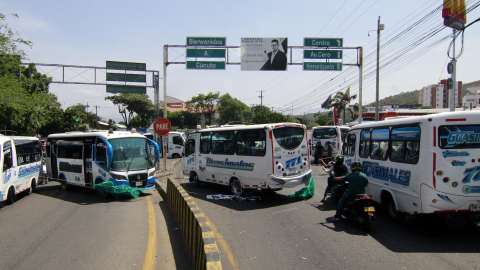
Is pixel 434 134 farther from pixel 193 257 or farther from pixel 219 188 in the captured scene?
pixel 219 188

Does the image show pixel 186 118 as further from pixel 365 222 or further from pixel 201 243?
pixel 201 243

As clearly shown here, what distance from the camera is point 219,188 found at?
46.1 feet

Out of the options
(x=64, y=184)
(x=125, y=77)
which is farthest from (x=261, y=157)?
(x=125, y=77)

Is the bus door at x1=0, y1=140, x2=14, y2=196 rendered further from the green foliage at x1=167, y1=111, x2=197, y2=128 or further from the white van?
the green foliage at x1=167, y1=111, x2=197, y2=128

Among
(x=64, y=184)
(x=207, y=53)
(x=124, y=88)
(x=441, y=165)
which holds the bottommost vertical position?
(x=64, y=184)

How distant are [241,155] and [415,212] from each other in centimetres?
609

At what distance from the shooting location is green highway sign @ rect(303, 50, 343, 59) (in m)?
17.9

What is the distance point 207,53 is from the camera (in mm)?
17641

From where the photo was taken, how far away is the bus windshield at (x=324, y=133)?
82.6ft

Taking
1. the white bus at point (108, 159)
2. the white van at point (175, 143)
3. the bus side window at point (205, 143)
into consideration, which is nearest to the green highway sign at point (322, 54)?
the bus side window at point (205, 143)

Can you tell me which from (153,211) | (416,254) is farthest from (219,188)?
(416,254)

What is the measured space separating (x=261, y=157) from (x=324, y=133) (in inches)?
643

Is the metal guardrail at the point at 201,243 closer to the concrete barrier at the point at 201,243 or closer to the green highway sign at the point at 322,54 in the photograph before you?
the concrete barrier at the point at 201,243

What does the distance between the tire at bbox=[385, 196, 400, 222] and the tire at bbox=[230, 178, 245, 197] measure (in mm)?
5014
